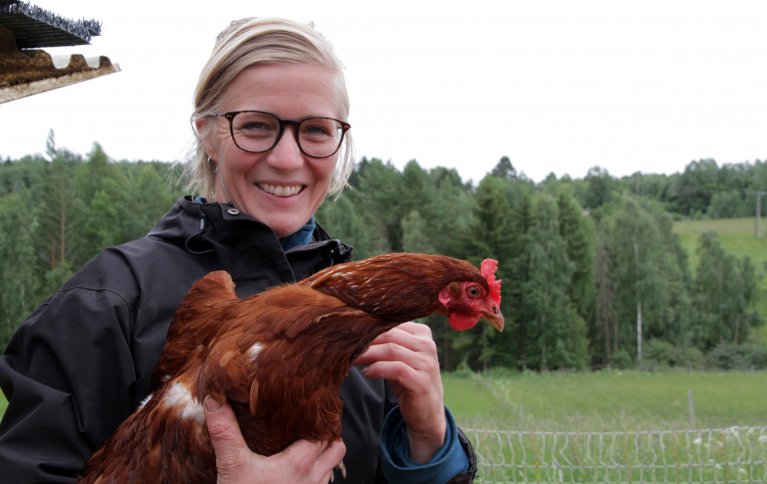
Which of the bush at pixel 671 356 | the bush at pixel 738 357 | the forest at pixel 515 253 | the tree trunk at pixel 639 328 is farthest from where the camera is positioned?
the tree trunk at pixel 639 328

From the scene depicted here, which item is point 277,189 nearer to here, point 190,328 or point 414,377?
point 190,328

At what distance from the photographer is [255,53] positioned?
2244mm

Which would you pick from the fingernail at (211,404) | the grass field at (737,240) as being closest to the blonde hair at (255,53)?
the fingernail at (211,404)

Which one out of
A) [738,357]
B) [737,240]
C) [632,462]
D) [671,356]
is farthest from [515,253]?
[737,240]

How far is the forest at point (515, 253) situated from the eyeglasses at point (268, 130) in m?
39.7

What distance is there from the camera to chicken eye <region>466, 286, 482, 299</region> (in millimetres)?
2096

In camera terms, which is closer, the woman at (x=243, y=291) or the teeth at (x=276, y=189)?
the woman at (x=243, y=291)

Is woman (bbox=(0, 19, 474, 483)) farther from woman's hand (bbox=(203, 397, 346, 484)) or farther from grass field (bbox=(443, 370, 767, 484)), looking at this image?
grass field (bbox=(443, 370, 767, 484))

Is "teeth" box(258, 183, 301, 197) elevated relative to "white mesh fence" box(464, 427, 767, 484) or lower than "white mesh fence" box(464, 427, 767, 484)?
elevated

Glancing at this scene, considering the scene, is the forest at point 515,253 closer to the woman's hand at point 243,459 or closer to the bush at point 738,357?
the bush at point 738,357

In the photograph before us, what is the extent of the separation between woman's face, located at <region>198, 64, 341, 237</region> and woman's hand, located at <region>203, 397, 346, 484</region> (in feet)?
2.70

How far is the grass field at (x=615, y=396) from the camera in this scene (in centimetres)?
2502

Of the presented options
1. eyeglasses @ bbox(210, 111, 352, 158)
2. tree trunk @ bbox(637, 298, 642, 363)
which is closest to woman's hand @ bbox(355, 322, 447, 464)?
eyeglasses @ bbox(210, 111, 352, 158)

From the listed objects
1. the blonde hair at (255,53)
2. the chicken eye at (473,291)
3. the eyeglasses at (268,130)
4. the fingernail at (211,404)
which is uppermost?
the blonde hair at (255,53)
